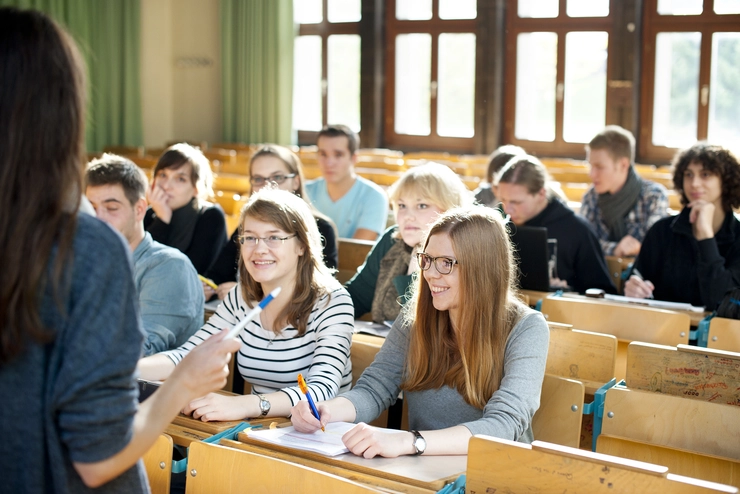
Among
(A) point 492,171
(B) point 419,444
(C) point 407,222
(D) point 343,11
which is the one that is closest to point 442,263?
(B) point 419,444

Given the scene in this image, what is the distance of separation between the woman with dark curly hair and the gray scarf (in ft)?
3.39

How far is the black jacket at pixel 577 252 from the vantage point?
3.79 metres

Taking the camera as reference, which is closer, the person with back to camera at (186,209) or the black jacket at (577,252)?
the black jacket at (577,252)

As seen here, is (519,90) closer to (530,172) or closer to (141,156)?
(141,156)

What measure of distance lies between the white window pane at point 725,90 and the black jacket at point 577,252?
193 inches

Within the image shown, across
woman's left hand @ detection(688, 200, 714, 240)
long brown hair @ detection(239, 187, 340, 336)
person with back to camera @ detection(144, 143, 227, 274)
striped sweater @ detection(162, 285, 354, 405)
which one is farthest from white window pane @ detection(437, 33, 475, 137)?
striped sweater @ detection(162, 285, 354, 405)

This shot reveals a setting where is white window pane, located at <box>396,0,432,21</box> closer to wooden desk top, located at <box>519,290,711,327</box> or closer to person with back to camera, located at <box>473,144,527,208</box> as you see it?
person with back to camera, located at <box>473,144,527,208</box>

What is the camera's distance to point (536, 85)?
29.8 feet

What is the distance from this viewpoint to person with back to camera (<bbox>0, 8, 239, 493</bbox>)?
3.22ft

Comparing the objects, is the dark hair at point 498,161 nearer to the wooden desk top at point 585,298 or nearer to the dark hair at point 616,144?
the dark hair at point 616,144

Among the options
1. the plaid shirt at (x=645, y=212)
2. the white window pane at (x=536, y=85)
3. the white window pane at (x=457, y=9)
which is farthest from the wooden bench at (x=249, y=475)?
the white window pane at (x=457, y=9)

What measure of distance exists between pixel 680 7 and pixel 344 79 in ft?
13.0

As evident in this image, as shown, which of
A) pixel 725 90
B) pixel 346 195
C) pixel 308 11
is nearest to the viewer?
pixel 346 195

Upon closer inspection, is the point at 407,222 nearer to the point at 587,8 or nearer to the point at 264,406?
the point at 264,406
